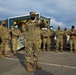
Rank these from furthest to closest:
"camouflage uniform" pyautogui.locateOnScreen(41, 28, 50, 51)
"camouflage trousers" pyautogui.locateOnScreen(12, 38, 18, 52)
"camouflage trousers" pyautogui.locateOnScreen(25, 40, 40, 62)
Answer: "camouflage uniform" pyautogui.locateOnScreen(41, 28, 50, 51)
"camouflage trousers" pyautogui.locateOnScreen(12, 38, 18, 52)
"camouflage trousers" pyautogui.locateOnScreen(25, 40, 40, 62)

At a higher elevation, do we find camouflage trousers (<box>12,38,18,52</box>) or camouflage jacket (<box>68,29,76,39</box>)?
camouflage jacket (<box>68,29,76,39</box>)

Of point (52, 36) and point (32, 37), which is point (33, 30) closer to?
point (32, 37)

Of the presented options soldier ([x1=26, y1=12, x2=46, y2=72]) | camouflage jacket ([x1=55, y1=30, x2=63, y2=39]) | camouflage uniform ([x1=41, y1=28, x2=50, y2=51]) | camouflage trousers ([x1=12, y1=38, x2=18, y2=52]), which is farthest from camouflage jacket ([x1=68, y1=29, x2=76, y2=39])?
soldier ([x1=26, y1=12, x2=46, y2=72])

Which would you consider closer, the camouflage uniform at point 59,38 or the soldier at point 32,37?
the soldier at point 32,37

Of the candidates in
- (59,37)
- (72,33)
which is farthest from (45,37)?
(72,33)

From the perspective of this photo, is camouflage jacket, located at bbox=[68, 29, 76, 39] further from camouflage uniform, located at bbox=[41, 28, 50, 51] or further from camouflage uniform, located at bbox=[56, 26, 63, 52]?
camouflage uniform, located at bbox=[41, 28, 50, 51]

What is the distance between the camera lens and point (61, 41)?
51.1ft

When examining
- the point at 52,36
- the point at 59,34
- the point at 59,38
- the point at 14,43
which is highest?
the point at 59,34

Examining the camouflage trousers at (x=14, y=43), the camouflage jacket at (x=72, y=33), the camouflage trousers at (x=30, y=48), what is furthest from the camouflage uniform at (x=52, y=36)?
the camouflage trousers at (x=30, y=48)

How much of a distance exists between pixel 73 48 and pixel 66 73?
26.7 feet

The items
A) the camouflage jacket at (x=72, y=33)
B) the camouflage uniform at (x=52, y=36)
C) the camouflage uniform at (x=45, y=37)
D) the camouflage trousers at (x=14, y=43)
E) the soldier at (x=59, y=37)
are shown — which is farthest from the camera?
the camouflage uniform at (x=52, y=36)

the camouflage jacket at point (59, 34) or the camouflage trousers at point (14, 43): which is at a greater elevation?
the camouflage jacket at point (59, 34)

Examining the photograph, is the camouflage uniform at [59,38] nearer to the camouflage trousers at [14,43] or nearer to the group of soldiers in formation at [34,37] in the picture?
the group of soldiers in formation at [34,37]

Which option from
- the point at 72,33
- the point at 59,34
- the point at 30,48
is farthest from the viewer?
the point at 59,34
